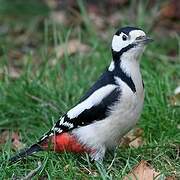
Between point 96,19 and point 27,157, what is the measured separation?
157 inches

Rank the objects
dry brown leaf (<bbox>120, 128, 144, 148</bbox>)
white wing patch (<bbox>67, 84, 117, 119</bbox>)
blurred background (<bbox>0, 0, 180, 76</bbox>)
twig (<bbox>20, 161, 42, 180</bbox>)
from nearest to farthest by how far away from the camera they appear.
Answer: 1. twig (<bbox>20, 161, 42, 180</bbox>)
2. white wing patch (<bbox>67, 84, 117, 119</bbox>)
3. dry brown leaf (<bbox>120, 128, 144, 148</bbox>)
4. blurred background (<bbox>0, 0, 180, 76</bbox>)

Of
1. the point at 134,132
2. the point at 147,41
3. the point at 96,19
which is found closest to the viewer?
the point at 147,41

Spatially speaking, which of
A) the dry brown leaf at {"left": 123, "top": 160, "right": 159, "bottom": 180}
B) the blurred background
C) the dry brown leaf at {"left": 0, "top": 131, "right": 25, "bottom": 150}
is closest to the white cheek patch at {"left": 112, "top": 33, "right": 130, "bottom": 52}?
the dry brown leaf at {"left": 123, "top": 160, "right": 159, "bottom": 180}

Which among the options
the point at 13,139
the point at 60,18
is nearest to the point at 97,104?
the point at 13,139

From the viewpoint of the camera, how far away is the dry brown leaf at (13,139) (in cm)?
509

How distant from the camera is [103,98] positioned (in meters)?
4.46

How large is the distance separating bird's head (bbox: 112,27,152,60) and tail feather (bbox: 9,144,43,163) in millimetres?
796

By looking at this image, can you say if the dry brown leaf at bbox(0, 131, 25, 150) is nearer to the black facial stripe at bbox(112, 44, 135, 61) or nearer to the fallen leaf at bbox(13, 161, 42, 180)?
the fallen leaf at bbox(13, 161, 42, 180)

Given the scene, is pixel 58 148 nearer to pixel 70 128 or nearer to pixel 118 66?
pixel 70 128

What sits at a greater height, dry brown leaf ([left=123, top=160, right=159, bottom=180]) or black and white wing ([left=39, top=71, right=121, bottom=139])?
black and white wing ([left=39, top=71, right=121, bottom=139])

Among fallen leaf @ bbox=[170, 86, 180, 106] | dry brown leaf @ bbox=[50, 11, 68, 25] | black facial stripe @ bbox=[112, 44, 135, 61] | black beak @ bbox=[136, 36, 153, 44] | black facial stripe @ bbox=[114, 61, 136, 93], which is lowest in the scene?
dry brown leaf @ bbox=[50, 11, 68, 25]

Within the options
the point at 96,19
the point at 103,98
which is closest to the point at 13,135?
the point at 103,98

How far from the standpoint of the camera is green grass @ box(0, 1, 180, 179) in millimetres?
4488

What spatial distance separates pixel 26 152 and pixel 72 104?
112 cm
